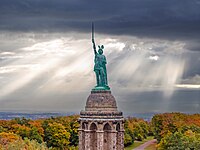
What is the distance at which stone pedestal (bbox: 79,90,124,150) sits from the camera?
2342cm

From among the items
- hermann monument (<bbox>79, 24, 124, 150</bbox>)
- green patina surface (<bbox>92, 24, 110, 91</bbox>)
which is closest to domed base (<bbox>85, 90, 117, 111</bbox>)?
hermann monument (<bbox>79, 24, 124, 150</bbox>)

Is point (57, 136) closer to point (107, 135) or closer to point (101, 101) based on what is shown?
point (107, 135)

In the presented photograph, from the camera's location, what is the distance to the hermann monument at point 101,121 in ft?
76.9

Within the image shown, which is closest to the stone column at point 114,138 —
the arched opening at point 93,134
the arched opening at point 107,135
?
the arched opening at point 107,135

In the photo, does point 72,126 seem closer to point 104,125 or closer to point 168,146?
point 168,146

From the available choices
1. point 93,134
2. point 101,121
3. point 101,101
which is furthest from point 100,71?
point 93,134

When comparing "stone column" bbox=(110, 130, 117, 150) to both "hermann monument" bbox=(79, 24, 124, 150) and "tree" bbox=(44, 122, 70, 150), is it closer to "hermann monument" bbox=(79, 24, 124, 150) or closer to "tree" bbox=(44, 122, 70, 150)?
"hermann monument" bbox=(79, 24, 124, 150)

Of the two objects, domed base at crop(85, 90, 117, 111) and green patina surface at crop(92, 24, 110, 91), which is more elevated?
green patina surface at crop(92, 24, 110, 91)

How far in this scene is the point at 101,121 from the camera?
23375 mm

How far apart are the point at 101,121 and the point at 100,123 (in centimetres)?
17

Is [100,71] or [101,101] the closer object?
[101,101]

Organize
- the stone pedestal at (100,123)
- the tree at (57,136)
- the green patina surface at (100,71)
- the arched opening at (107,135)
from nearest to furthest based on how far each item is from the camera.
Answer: the stone pedestal at (100,123) < the arched opening at (107,135) < the green patina surface at (100,71) < the tree at (57,136)

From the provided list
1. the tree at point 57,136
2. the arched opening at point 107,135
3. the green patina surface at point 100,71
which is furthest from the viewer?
the tree at point 57,136

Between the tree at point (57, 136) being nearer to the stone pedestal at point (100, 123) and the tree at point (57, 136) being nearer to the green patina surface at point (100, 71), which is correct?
the stone pedestal at point (100, 123)
